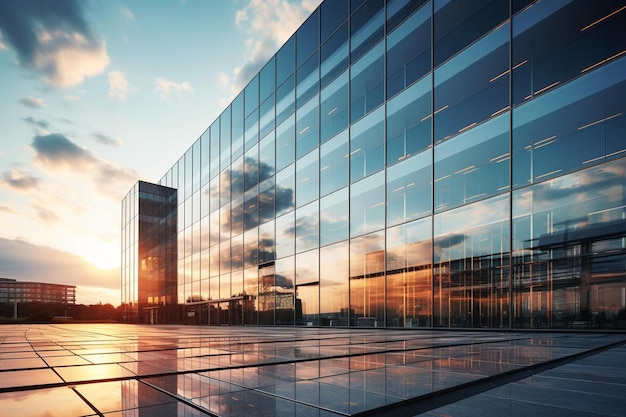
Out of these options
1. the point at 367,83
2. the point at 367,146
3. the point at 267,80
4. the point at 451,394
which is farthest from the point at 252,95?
the point at 451,394

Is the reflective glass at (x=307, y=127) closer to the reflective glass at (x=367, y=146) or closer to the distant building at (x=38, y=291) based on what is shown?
the reflective glass at (x=367, y=146)

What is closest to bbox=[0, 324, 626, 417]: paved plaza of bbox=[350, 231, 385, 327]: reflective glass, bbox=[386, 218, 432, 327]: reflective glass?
bbox=[386, 218, 432, 327]: reflective glass

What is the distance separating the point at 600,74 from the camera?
13.9 meters

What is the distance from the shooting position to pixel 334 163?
2545cm

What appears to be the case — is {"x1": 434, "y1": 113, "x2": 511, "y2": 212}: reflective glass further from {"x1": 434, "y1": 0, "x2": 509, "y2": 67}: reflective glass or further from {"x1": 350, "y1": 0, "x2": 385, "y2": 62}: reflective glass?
{"x1": 350, "y1": 0, "x2": 385, "y2": 62}: reflective glass

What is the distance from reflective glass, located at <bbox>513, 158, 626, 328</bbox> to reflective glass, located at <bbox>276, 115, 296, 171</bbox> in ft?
56.6

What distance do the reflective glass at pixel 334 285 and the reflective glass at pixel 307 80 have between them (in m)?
10.6

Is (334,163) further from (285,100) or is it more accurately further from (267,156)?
(267,156)

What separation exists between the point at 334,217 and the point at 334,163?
129 inches

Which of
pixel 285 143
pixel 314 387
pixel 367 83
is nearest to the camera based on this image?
pixel 314 387

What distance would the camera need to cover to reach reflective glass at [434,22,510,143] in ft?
55.2

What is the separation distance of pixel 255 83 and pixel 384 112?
57.7 ft

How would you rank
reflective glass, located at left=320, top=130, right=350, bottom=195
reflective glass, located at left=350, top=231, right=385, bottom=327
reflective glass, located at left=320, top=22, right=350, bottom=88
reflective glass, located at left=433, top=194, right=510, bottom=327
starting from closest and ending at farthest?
reflective glass, located at left=433, top=194, right=510, bottom=327 < reflective glass, located at left=350, top=231, right=385, bottom=327 < reflective glass, located at left=320, top=130, right=350, bottom=195 < reflective glass, located at left=320, top=22, right=350, bottom=88

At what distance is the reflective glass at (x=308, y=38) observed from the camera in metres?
28.3
